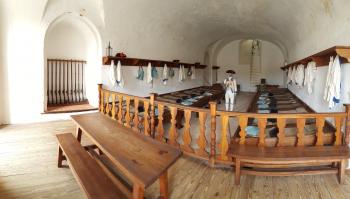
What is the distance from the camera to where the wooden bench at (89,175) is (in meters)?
2.03

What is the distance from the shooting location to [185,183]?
2.96 metres

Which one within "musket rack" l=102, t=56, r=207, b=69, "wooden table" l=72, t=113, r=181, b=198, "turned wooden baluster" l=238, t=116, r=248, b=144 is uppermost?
"musket rack" l=102, t=56, r=207, b=69

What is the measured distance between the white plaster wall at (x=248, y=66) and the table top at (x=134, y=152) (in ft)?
43.6

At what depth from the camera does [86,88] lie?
7734 mm

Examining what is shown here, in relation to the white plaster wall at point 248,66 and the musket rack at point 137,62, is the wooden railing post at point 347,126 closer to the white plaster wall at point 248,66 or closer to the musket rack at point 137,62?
the musket rack at point 137,62

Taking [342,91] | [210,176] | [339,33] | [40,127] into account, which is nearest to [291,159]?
[210,176]

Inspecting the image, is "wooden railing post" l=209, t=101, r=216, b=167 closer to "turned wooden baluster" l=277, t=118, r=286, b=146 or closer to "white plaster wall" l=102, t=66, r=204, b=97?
"turned wooden baluster" l=277, t=118, r=286, b=146

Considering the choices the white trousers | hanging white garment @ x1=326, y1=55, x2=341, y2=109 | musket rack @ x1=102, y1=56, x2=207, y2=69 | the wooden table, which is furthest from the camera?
the white trousers

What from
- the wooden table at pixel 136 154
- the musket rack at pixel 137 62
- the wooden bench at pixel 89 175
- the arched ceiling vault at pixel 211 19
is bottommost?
the wooden bench at pixel 89 175

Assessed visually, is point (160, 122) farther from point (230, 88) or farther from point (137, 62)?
point (230, 88)

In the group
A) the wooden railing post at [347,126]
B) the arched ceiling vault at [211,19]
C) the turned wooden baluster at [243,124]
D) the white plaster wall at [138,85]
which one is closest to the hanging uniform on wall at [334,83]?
the arched ceiling vault at [211,19]

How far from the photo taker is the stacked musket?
7.06 meters

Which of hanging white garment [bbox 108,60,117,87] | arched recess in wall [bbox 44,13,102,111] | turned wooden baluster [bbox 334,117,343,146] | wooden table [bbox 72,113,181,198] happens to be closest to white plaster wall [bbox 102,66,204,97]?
hanging white garment [bbox 108,60,117,87]

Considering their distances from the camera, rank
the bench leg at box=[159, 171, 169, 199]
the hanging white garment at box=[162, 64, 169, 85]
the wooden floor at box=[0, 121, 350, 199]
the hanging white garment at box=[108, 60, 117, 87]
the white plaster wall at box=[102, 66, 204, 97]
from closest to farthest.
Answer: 1. the bench leg at box=[159, 171, 169, 199]
2. the wooden floor at box=[0, 121, 350, 199]
3. the hanging white garment at box=[108, 60, 117, 87]
4. the white plaster wall at box=[102, 66, 204, 97]
5. the hanging white garment at box=[162, 64, 169, 85]
